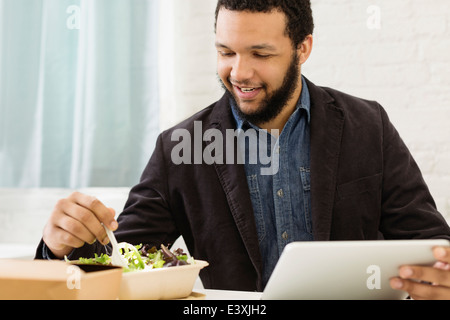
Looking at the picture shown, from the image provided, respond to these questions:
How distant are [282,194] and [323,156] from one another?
14 cm

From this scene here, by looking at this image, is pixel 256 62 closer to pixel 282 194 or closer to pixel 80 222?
pixel 282 194

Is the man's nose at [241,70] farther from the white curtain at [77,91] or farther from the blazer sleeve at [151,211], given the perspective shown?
the white curtain at [77,91]

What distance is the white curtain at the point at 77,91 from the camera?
6.38 ft

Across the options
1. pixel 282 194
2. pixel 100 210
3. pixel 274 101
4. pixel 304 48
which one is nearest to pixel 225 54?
pixel 274 101

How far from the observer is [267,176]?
145cm

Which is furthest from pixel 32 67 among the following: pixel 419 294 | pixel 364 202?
pixel 419 294

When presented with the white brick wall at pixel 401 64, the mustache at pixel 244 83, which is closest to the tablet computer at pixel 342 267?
the mustache at pixel 244 83

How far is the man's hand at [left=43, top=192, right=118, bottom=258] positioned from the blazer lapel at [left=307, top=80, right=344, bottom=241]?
603mm

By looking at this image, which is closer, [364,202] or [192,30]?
[364,202]

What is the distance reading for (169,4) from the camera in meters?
2.04

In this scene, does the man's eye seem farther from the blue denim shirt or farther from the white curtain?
the white curtain

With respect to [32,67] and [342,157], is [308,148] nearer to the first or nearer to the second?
[342,157]

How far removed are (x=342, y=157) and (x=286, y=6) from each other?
1.41 ft

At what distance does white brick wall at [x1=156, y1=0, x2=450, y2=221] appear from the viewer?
1786mm
